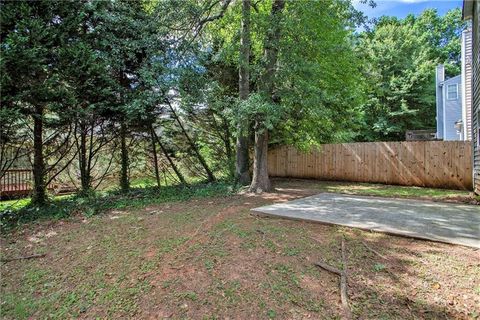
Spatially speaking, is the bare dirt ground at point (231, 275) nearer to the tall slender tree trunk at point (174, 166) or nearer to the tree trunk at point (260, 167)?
the tree trunk at point (260, 167)

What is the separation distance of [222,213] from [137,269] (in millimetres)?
2097

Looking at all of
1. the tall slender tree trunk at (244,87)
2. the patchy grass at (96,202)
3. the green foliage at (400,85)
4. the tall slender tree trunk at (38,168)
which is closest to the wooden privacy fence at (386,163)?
the tall slender tree trunk at (244,87)

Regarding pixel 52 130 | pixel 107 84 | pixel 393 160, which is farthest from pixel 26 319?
pixel 393 160

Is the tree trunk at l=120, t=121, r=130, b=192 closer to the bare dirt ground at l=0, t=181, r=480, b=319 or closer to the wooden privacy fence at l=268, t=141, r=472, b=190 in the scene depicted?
the bare dirt ground at l=0, t=181, r=480, b=319

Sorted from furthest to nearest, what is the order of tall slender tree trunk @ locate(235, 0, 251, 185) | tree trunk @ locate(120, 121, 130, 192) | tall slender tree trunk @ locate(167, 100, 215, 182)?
tall slender tree trunk @ locate(167, 100, 215, 182) < tree trunk @ locate(120, 121, 130, 192) < tall slender tree trunk @ locate(235, 0, 251, 185)

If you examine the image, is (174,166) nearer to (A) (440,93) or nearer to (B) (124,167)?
(B) (124,167)

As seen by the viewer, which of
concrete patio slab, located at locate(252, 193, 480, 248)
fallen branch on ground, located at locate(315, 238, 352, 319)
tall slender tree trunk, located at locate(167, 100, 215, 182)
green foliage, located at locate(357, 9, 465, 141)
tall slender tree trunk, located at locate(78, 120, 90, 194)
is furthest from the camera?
green foliage, located at locate(357, 9, 465, 141)

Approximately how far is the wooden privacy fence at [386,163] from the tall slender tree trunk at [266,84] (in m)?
3.67

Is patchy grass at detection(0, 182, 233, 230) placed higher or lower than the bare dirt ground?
higher

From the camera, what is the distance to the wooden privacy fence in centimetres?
776

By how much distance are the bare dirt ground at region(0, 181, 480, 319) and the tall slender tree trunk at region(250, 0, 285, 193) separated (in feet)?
9.66

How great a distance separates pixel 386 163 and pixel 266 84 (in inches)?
207

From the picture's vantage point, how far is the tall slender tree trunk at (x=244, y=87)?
6.27 metres

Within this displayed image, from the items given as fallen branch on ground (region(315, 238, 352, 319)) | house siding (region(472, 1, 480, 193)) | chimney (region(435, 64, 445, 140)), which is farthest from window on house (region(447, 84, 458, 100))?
fallen branch on ground (region(315, 238, 352, 319))
